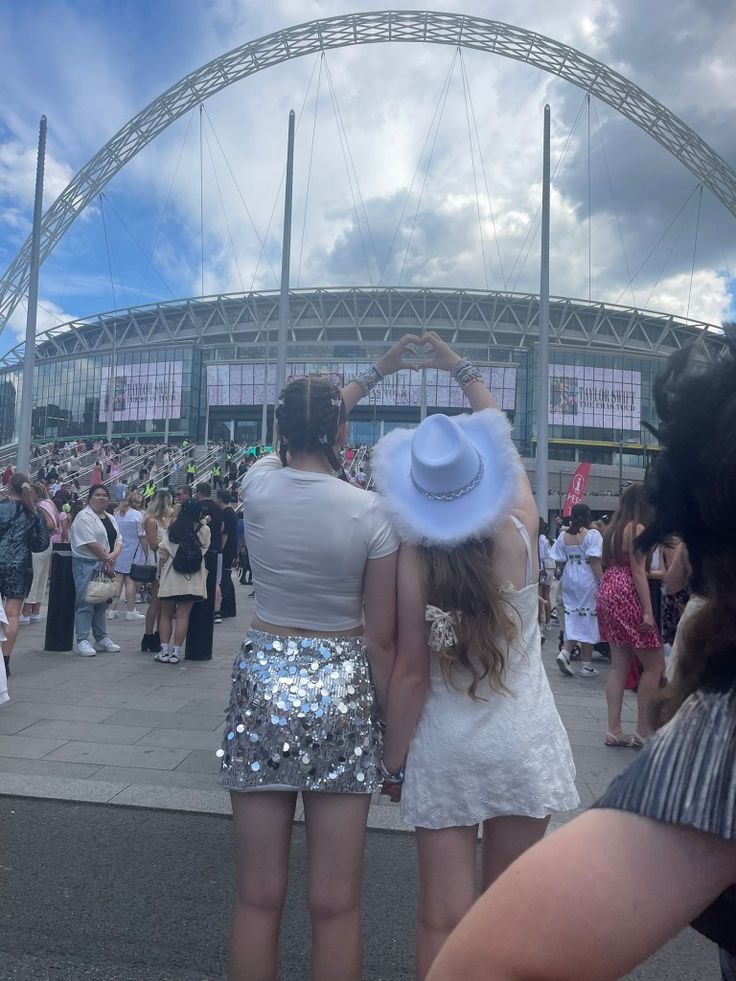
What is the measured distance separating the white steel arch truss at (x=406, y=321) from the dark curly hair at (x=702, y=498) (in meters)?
70.9

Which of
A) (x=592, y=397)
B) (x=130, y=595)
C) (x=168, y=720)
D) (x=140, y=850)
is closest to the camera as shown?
(x=140, y=850)

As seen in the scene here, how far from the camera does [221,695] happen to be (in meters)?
6.73

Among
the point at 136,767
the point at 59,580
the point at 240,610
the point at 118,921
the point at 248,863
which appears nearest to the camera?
the point at 248,863

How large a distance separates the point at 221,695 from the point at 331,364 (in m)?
60.9

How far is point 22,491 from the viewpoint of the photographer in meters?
6.93

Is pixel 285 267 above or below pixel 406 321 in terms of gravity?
below

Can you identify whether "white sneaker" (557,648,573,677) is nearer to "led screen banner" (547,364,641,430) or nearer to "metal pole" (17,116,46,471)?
"metal pole" (17,116,46,471)

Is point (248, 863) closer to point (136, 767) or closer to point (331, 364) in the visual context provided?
point (136, 767)

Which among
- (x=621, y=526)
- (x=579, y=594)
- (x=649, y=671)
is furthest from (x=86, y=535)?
(x=649, y=671)

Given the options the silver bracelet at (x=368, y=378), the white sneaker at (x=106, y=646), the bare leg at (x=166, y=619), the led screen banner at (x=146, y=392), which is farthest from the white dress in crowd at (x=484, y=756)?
the led screen banner at (x=146, y=392)

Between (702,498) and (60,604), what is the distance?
27.9 ft

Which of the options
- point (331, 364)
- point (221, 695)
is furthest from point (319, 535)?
point (331, 364)

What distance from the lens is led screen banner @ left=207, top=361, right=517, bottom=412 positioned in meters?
65.2

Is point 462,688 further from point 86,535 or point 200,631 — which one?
point 86,535
